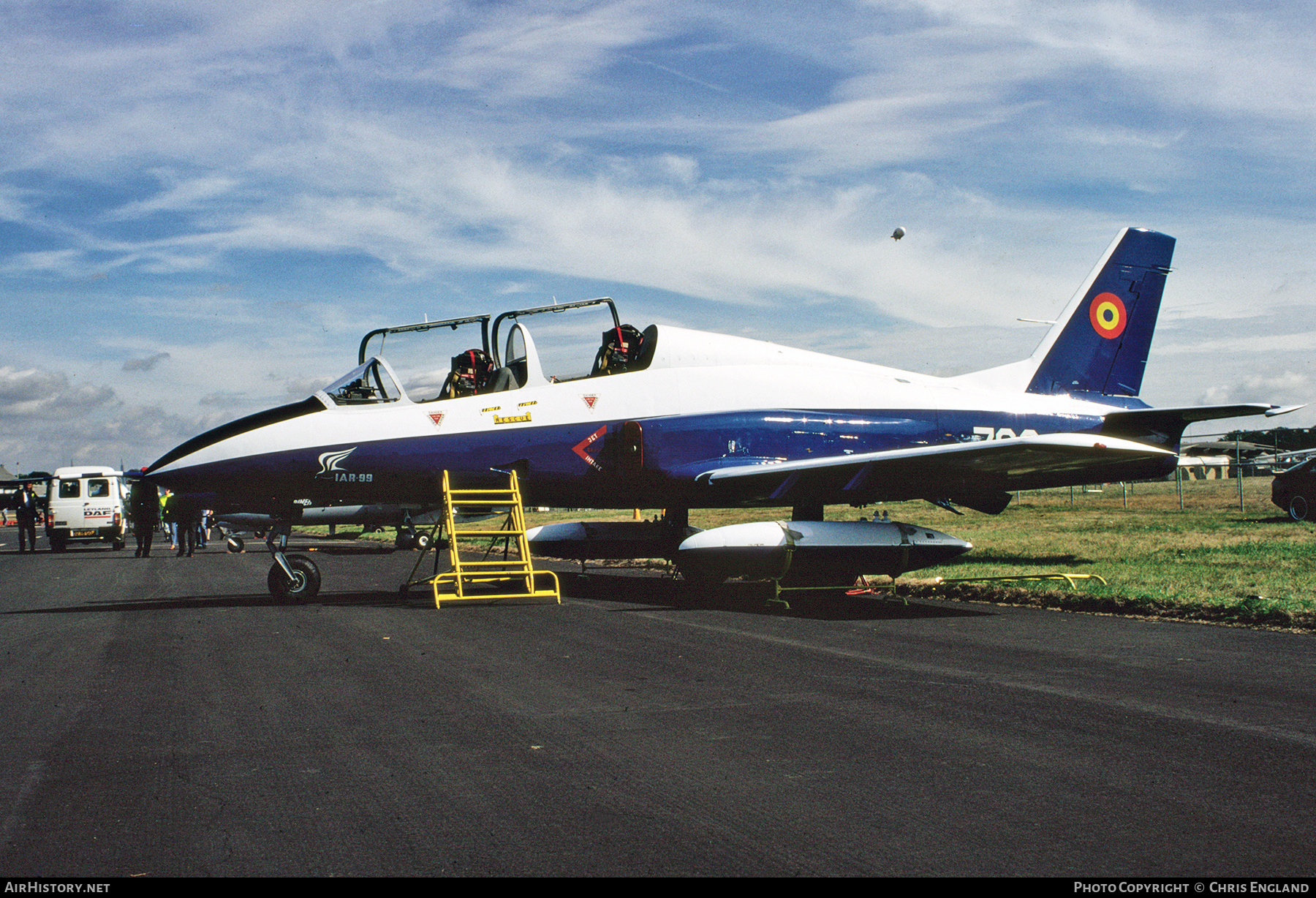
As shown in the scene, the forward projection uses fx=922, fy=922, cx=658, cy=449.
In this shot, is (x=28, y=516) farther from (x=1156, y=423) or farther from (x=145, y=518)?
(x=1156, y=423)

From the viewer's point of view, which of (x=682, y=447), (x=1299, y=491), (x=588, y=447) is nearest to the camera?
(x=588, y=447)

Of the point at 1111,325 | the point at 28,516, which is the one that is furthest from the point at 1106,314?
the point at 28,516

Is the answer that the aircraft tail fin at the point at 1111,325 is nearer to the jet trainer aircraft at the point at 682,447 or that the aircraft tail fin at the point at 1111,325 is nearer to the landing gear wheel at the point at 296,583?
the jet trainer aircraft at the point at 682,447

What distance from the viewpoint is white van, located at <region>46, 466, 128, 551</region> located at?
3084 centimetres

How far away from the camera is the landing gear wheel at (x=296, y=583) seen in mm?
11344

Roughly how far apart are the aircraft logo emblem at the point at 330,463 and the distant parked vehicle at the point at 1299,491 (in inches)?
836

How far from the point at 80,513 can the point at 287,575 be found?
81.2ft

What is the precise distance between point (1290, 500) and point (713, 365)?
1704 centimetres

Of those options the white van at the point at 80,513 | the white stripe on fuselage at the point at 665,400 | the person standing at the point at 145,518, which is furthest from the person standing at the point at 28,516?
the white stripe on fuselage at the point at 665,400

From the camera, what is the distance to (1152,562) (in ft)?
43.3

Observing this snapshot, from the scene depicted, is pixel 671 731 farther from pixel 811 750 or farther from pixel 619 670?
pixel 619 670

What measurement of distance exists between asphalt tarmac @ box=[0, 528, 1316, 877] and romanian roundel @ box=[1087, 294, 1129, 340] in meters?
8.25

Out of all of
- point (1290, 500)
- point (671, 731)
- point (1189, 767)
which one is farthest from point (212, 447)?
point (1290, 500)

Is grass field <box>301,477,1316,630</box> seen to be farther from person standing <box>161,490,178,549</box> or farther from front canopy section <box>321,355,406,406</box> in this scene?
person standing <box>161,490,178,549</box>
